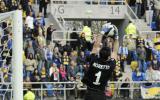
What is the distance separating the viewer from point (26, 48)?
2014 centimetres

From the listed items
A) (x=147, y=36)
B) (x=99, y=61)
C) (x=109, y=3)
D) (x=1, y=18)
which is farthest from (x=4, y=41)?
(x=109, y=3)

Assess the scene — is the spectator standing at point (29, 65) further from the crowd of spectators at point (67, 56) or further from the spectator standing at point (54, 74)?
the spectator standing at point (54, 74)

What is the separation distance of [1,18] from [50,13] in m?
15.4

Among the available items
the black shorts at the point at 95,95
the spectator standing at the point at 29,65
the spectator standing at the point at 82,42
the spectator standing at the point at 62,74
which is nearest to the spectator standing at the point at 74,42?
the spectator standing at the point at 82,42

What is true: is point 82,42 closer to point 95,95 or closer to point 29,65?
point 29,65

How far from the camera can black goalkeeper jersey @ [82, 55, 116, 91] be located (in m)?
10.3

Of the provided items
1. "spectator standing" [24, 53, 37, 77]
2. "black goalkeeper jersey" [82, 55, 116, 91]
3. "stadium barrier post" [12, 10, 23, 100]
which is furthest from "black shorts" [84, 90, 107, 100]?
"spectator standing" [24, 53, 37, 77]

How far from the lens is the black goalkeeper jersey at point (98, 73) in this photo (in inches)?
405

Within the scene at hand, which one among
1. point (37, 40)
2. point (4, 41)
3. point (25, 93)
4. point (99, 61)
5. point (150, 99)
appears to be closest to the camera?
point (99, 61)

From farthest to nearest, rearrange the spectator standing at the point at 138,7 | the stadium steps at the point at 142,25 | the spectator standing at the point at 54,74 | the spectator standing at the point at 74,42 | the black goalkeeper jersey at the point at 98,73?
1. the spectator standing at the point at 138,7
2. the stadium steps at the point at 142,25
3. the spectator standing at the point at 74,42
4. the spectator standing at the point at 54,74
5. the black goalkeeper jersey at the point at 98,73

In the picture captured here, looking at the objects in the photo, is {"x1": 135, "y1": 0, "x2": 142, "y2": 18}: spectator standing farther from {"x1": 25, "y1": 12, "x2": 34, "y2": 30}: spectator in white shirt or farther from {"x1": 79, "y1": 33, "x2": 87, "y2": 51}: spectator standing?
{"x1": 25, "y1": 12, "x2": 34, "y2": 30}: spectator in white shirt

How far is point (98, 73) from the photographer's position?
10.3 m

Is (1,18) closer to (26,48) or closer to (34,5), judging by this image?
(26,48)

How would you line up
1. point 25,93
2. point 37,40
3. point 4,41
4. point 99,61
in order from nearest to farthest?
1. point 99,61
2. point 4,41
3. point 25,93
4. point 37,40
